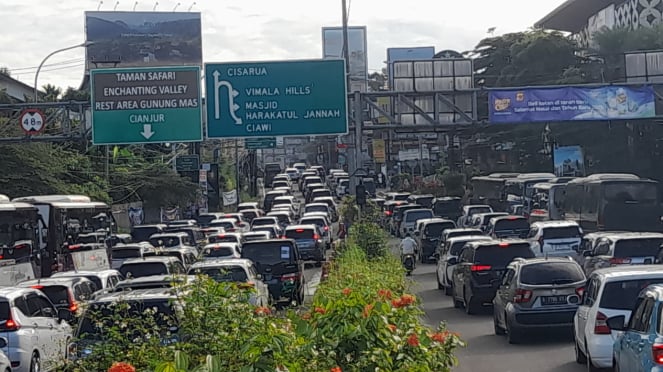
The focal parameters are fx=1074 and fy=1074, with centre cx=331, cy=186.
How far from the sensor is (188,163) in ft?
192

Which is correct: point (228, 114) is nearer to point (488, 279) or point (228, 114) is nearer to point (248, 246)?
point (248, 246)

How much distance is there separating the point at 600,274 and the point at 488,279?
8231 millimetres

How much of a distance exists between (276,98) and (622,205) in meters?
13.0

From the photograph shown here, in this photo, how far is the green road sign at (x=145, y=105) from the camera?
31.4m

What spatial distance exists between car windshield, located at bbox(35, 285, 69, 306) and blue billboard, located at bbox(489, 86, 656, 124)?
1928 cm

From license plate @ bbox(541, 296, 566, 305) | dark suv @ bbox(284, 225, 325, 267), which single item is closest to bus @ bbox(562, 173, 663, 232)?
dark suv @ bbox(284, 225, 325, 267)

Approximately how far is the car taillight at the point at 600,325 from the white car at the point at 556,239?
15.0 m

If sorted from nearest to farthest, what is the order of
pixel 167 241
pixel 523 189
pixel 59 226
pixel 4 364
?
1. pixel 4 364
2. pixel 59 226
3. pixel 167 241
4. pixel 523 189

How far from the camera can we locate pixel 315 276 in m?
34.5

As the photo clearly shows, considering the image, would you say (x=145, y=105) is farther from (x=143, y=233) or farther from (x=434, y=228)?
(x=434, y=228)

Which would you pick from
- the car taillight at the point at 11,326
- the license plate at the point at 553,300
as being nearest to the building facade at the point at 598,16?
the license plate at the point at 553,300

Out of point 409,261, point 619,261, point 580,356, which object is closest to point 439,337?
point 580,356

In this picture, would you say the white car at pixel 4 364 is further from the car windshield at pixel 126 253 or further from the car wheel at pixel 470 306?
the car windshield at pixel 126 253

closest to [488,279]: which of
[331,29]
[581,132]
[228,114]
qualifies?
[228,114]
